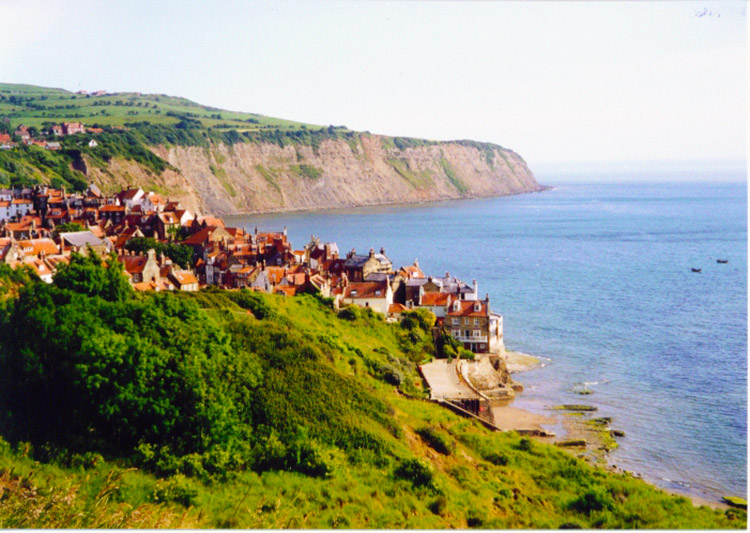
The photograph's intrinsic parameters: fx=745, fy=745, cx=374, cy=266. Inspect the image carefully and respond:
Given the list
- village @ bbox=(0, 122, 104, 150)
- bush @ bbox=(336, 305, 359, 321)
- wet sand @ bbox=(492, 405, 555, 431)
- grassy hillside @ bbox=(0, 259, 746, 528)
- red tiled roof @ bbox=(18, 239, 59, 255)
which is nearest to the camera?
grassy hillside @ bbox=(0, 259, 746, 528)

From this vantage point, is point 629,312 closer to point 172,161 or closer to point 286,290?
point 286,290

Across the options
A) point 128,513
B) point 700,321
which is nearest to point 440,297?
point 700,321

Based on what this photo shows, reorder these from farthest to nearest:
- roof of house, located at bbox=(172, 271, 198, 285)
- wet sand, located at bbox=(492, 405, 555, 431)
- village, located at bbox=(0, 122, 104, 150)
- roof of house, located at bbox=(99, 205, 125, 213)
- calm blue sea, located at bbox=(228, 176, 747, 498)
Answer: village, located at bbox=(0, 122, 104, 150), roof of house, located at bbox=(99, 205, 125, 213), roof of house, located at bbox=(172, 271, 198, 285), wet sand, located at bbox=(492, 405, 555, 431), calm blue sea, located at bbox=(228, 176, 747, 498)

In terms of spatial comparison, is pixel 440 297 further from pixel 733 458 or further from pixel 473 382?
pixel 733 458

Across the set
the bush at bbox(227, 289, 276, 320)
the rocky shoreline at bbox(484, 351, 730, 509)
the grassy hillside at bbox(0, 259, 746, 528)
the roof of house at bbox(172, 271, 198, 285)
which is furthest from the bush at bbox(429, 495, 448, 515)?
the roof of house at bbox(172, 271, 198, 285)

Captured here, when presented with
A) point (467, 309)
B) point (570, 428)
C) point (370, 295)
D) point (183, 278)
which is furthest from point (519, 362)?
point (183, 278)

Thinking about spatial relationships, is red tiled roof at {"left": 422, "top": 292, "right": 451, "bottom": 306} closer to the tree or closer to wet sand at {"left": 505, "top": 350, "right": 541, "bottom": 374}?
wet sand at {"left": 505, "top": 350, "right": 541, "bottom": 374}
